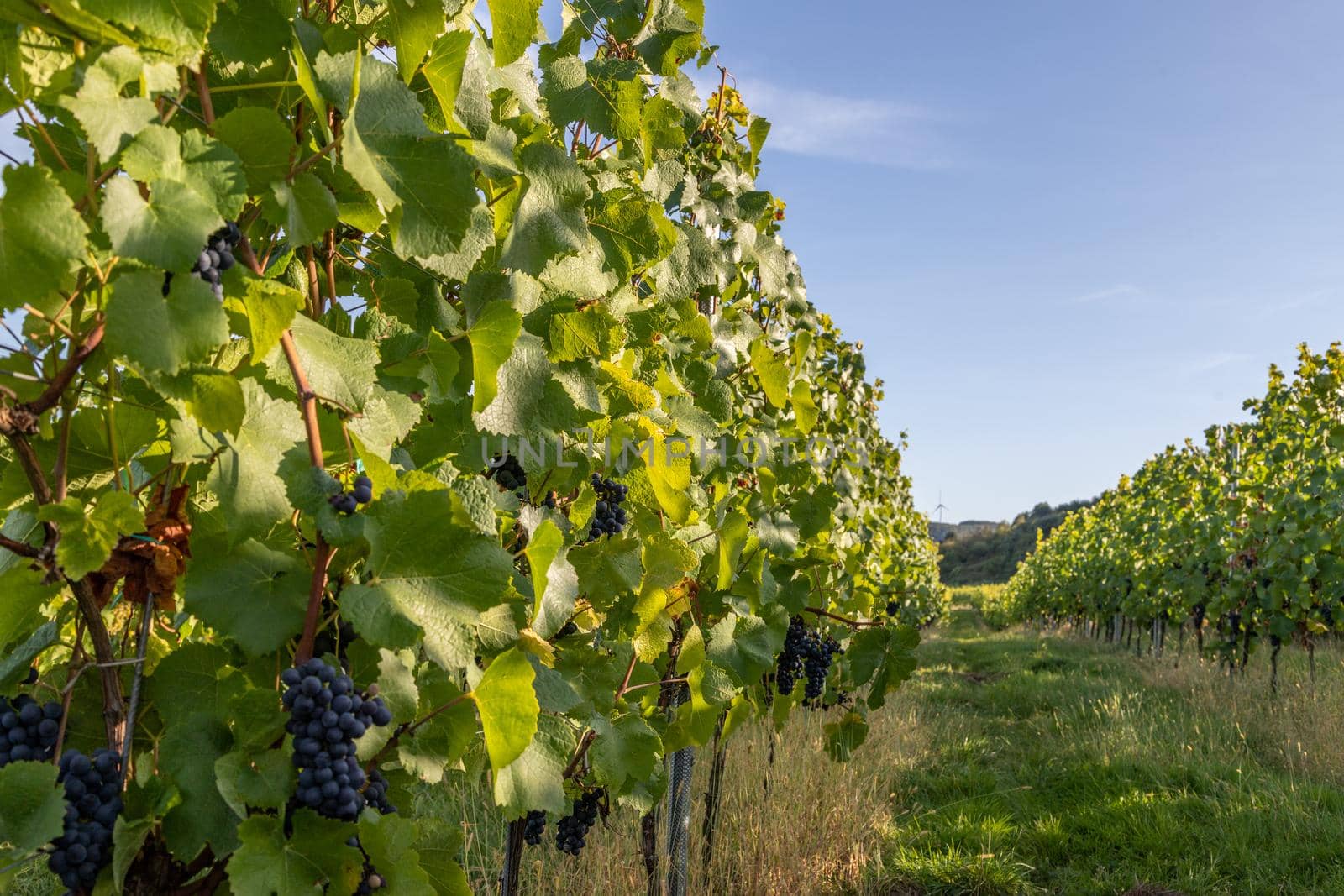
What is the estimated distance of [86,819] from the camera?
1049 millimetres

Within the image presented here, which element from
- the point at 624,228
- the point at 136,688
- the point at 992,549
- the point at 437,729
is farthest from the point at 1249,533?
the point at 992,549

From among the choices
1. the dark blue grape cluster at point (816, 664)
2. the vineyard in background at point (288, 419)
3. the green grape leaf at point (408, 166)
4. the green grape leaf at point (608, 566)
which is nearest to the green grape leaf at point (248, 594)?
the vineyard in background at point (288, 419)

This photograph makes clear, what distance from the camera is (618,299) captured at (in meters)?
2.04

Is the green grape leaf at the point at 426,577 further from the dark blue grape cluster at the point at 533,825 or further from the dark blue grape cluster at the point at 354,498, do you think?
the dark blue grape cluster at the point at 533,825

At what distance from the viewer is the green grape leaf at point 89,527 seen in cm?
98

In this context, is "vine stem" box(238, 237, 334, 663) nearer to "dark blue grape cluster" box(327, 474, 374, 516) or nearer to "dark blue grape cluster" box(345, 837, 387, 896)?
"dark blue grape cluster" box(327, 474, 374, 516)

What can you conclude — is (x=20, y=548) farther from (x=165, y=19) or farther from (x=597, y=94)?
(x=597, y=94)

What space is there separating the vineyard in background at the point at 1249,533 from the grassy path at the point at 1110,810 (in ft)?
6.25

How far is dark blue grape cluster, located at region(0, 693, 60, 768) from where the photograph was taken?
110 centimetres

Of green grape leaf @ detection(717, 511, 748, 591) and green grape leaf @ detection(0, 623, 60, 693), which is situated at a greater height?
green grape leaf @ detection(717, 511, 748, 591)

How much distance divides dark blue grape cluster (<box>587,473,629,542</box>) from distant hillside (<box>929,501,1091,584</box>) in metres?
65.8

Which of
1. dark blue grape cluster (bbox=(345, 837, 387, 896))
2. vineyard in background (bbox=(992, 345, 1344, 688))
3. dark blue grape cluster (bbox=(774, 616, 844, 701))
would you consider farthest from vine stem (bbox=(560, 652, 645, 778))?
vineyard in background (bbox=(992, 345, 1344, 688))

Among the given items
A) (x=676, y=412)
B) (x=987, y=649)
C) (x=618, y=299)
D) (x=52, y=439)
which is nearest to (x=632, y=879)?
(x=676, y=412)

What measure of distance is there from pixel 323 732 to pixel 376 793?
9.1 inches
